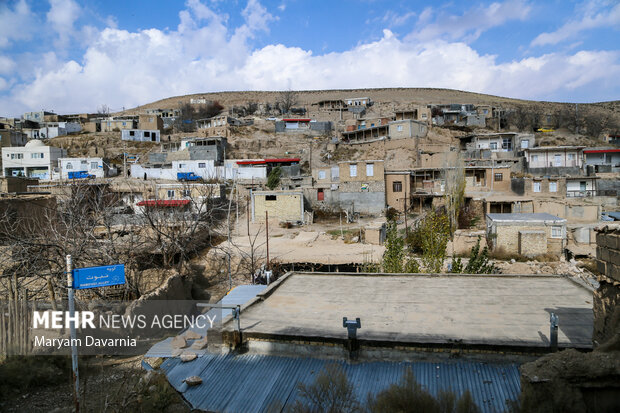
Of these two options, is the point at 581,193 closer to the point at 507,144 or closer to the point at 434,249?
the point at 507,144

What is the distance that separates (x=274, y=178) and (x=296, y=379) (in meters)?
32.2

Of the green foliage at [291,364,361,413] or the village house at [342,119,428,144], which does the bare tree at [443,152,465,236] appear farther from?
the green foliage at [291,364,361,413]

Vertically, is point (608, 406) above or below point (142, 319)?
above

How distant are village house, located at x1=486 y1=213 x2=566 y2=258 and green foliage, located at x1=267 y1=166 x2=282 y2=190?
21178 mm

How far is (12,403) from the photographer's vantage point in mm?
6453

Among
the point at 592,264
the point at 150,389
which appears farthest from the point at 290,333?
the point at 592,264

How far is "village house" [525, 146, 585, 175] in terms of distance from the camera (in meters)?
35.5

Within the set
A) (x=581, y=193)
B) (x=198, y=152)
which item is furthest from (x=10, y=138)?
(x=581, y=193)

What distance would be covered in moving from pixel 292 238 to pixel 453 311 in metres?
18.0

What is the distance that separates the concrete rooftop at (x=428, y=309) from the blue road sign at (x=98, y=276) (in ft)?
6.14

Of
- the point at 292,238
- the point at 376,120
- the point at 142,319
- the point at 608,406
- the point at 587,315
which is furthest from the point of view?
the point at 376,120

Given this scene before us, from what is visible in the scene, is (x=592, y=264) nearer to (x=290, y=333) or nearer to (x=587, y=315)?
(x=587, y=315)

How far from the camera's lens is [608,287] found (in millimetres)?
4625

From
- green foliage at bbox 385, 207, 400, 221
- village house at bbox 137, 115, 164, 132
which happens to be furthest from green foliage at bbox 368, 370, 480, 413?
village house at bbox 137, 115, 164, 132
